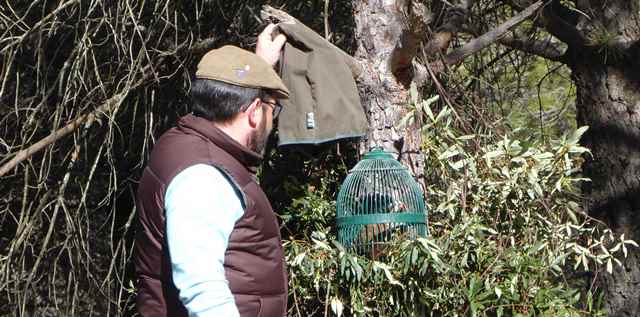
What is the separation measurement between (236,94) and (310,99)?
102 centimetres

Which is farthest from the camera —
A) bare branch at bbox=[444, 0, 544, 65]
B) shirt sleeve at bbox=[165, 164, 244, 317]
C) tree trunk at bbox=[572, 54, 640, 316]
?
tree trunk at bbox=[572, 54, 640, 316]

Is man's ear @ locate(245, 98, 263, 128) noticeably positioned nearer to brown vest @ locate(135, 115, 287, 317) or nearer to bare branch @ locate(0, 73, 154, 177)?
brown vest @ locate(135, 115, 287, 317)

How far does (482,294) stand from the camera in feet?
11.5

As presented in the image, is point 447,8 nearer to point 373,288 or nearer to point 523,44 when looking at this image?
point 523,44

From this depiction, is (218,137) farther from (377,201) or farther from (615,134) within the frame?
(615,134)

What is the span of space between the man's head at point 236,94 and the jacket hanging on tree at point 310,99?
0.89 m

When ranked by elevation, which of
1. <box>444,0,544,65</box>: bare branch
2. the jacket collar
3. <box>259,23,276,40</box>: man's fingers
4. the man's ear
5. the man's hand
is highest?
<box>444,0,544,65</box>: bare branch

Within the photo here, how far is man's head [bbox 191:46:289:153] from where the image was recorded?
101 inches

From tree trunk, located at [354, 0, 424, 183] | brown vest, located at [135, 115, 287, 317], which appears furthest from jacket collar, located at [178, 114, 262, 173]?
tree trunk, located at [354, 0, 424, 183]

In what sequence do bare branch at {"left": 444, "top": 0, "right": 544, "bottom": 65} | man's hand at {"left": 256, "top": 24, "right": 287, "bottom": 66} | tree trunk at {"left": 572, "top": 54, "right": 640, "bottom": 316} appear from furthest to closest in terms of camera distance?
tree trunk at {"left": 572, "top": 54, "right": 640, "bottom": 316} → bare branch at {"left": 444, "top": 0, "right": 544, "bottom": 65} → man's hand at {"left": 256, "top": 24, "right": 287, "bottom": 66}

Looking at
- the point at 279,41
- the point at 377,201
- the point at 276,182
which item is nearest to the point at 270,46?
the point at 279,41

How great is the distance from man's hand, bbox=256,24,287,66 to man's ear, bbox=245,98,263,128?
0.88 m

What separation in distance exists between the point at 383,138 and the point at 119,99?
3.53 ft

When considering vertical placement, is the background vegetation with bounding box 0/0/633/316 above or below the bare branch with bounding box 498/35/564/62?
below
